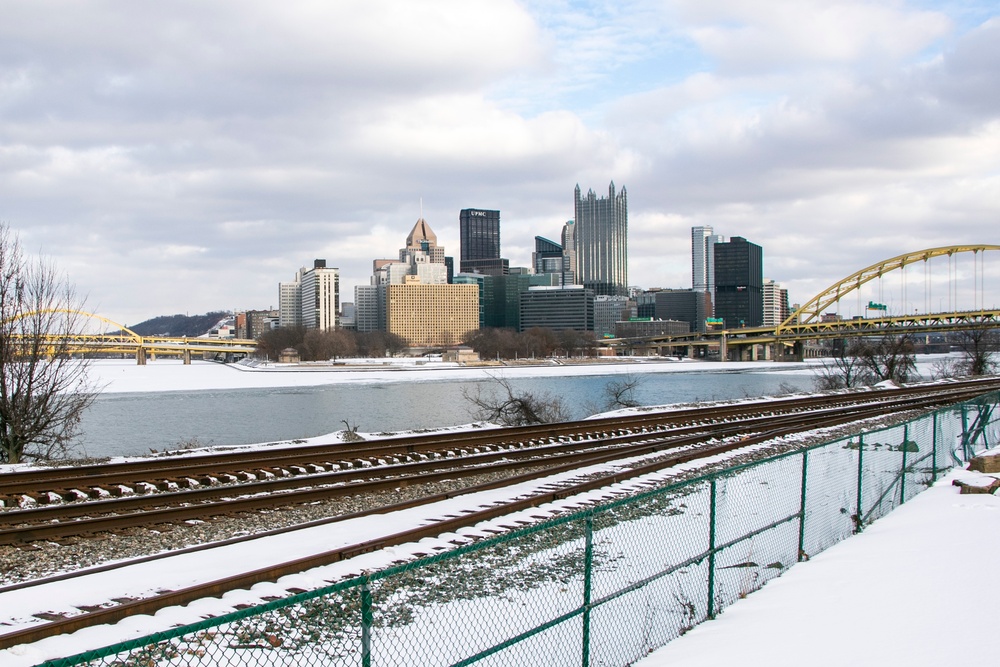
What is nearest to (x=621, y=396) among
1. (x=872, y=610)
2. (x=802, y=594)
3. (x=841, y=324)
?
(x=802, y=594)

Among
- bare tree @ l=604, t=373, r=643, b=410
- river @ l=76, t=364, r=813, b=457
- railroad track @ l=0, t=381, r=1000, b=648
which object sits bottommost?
river @ l=76, t=364, r=813, b=457

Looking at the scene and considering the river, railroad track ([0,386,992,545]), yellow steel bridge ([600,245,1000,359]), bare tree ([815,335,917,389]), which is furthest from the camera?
yellow steel bridge ([600,245,1000,359])

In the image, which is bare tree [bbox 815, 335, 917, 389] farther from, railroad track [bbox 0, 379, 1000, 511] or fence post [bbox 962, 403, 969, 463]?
fence post [bbox 962, 403, 969, 463]

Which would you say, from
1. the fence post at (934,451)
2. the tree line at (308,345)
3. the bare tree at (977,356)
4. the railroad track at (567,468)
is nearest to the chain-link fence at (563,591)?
the fence post at (934,451)

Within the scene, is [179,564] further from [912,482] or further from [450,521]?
[912,482]

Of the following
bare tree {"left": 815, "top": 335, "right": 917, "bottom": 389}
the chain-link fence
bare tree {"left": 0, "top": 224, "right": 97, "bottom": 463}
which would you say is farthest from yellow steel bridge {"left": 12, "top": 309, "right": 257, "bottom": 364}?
bare tree {"left": 815, "top": 335, "right": 917, "bottom": 389}

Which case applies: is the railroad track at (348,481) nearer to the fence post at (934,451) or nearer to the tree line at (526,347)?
the fence post at (934,451)

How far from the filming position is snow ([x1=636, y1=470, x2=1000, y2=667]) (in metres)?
7.24

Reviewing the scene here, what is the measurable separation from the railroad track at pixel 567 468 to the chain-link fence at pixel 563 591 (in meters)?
0.60

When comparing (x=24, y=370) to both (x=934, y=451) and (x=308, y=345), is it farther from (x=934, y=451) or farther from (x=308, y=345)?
(x=308, y=345)

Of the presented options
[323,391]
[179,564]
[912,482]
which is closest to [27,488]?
[179,564]

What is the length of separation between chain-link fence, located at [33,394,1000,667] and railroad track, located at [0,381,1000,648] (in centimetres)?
60

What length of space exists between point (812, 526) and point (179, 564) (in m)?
9.08

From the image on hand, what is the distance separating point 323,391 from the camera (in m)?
71.9
